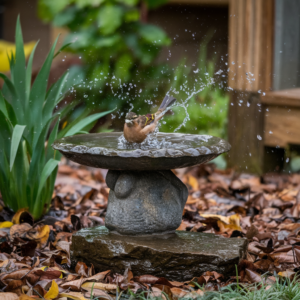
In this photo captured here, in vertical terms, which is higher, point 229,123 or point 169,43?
point 169,43

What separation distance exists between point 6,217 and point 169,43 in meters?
3.53

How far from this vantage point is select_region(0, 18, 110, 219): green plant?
9.61 ft

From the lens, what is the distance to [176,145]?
2.50 metres

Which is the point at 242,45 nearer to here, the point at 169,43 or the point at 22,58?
the point at 169,43

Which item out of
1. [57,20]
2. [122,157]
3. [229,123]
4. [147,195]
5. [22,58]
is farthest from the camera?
[57,20]

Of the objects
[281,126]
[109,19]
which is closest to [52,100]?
[281,126]

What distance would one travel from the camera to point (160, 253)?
2229mm

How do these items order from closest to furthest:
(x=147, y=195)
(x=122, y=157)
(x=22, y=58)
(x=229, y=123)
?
(x=122, y=157), (x=147, y=195), (x=22, y=58), (x=229, y=123)

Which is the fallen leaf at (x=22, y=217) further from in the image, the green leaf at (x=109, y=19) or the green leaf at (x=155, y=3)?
the green leaf at (x=155, y=3)

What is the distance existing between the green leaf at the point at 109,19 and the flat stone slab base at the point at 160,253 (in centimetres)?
392

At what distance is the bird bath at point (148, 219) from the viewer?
221cm

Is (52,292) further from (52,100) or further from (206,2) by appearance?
(206,2)

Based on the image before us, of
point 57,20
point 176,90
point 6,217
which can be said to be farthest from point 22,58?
point 57,20

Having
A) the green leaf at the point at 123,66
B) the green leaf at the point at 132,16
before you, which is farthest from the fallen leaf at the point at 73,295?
the green leaf at the point at 132,16
